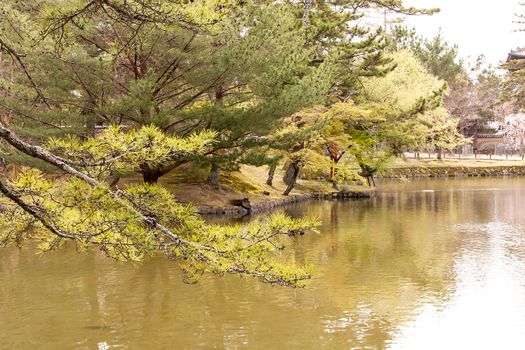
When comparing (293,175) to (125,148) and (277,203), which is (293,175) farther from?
(125,148)

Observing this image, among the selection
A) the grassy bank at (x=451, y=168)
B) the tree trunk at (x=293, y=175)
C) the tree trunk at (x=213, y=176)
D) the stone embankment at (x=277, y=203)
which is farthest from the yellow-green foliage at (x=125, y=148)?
the grassy bank at (x=451, y=168)

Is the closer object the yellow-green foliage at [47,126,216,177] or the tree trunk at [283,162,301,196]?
the yellow-green foliage at [47,126,216,177]

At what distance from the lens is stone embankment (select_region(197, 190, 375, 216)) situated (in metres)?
18.0

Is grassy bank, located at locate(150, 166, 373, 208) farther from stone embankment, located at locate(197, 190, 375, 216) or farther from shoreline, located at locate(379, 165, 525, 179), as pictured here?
shoreline, located at locate(379, 165, 525, 179)

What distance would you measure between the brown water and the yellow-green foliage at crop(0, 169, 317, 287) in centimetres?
229

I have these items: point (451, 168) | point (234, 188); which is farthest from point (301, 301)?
point (451, 168)

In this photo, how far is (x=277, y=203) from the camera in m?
20.8

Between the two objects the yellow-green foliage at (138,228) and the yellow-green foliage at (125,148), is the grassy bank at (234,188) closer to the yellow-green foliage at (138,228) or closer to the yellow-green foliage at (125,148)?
the yellow-green foliage at (138,228)

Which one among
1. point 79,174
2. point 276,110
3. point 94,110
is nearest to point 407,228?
point 276,110

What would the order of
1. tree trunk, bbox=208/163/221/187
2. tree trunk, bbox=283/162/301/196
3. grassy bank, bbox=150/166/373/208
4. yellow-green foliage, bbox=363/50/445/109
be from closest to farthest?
grassy bank, bbox=150/166/373/208, tree trunk, bbox=208/163/221/187, tree trunk, bbox=283/162/301/196, yellow-green foliage, bbox=363/50/445/109

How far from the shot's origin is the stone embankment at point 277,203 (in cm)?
1803

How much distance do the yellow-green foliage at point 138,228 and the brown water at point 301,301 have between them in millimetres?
2294

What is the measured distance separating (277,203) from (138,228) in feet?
54.2

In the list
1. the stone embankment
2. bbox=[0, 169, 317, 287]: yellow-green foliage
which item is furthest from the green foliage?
bbox=[0, 169, 317, 287]: yellow-green foliage
